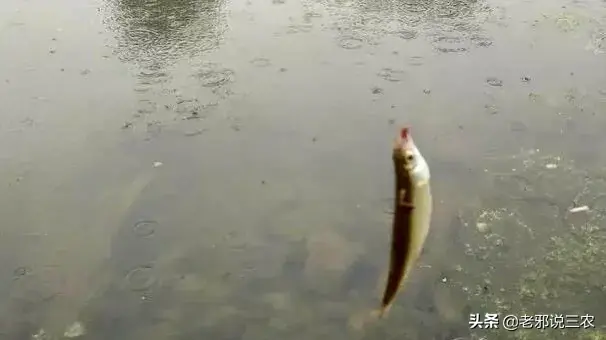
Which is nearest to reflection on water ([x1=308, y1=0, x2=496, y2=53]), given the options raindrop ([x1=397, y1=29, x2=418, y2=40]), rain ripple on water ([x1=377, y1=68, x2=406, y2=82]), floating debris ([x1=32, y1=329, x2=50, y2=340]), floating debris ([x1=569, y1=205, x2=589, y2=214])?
raindrop ([x1=397, y1=29, x2=418, y2=40])

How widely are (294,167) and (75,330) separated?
301 cm

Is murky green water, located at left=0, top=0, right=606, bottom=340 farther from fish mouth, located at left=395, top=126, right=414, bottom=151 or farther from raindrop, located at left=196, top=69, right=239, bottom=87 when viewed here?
fish mouth, located at left=395, top=126, right=414, bottom=151

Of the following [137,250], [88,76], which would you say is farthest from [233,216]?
[88,76]

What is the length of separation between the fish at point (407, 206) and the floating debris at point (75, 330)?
13.6 feet

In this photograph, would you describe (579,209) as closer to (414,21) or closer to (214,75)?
(414,21)

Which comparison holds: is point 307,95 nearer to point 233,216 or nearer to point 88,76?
point 233,216

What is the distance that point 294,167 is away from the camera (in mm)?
7473

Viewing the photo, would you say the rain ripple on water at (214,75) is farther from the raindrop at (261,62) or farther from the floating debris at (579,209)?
the floating debris at (579,209)

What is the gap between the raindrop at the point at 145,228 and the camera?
260 inches

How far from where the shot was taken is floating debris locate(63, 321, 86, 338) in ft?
18.3

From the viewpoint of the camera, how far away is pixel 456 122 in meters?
8.07

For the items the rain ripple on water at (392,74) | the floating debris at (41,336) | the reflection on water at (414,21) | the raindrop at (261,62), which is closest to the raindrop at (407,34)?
the reflection on water at (414,21)

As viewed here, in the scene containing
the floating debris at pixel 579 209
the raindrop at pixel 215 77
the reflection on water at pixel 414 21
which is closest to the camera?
the floating debris at pixel 579 209

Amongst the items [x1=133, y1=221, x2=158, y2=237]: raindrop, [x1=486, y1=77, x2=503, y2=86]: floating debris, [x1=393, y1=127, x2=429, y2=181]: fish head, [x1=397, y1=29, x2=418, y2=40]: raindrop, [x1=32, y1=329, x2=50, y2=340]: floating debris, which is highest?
[x1=393, y1=127, x2=429, y2=181]: fish head
